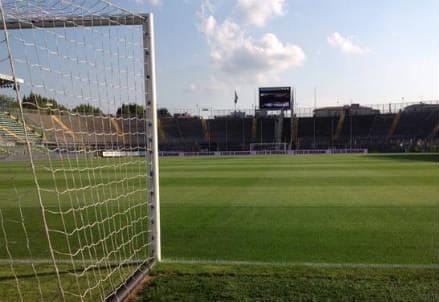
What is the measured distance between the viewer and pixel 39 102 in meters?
3.60

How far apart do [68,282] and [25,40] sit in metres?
2.26

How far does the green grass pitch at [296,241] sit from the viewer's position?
4266 millimetres

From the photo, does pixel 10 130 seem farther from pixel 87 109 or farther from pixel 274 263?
pixel 274 263

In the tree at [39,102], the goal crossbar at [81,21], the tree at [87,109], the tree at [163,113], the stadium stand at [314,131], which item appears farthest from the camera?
the tree at [163,113]

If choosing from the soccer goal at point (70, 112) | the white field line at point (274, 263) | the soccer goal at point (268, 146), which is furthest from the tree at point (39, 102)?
the soccer goal at point (268, 146)

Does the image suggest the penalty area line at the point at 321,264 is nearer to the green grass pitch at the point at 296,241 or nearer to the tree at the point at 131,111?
the green grass pitch at the point at 296,241

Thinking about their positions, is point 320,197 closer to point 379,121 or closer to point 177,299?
point 177,299

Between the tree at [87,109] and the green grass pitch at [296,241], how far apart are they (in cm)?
166

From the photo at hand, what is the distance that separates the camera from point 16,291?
420 centimetres

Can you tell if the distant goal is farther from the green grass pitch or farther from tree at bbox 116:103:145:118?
tree at bbox 116:103:145:118

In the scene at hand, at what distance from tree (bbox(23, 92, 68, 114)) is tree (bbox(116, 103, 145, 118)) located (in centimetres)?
139

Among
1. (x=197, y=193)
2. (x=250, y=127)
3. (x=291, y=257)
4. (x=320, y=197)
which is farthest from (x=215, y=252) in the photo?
(x=250, y=127)

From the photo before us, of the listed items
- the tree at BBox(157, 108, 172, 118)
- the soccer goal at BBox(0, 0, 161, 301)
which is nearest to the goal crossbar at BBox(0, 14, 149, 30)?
the soccer goal at BBox(0, 0, 161, 301)

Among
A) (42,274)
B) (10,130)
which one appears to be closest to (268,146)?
(10,130)
